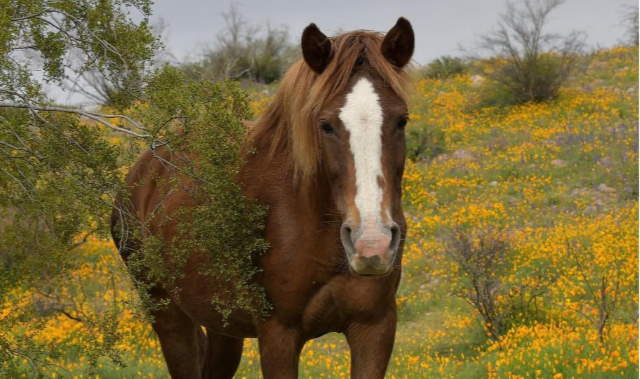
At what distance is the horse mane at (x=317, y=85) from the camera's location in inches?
128

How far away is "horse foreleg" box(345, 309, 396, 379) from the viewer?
11.7 ft

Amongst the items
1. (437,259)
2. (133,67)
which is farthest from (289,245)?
Result: (437,259)

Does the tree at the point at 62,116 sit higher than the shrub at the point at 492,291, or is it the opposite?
the tree at the point at 62,116

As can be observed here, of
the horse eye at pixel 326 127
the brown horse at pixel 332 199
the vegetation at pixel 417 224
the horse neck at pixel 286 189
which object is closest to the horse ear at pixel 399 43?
the brown horse at pixel 332 199

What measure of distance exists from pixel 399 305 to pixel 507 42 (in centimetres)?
1487

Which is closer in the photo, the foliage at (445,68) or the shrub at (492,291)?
the shrub at (492,291)

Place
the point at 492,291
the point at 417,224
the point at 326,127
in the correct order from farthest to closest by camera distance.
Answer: the point at 417,224, the point at 492,291, the point at 326,127

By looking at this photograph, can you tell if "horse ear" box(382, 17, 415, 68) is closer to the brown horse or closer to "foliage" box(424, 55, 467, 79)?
the brown horse

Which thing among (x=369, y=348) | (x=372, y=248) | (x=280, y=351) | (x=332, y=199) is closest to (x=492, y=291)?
(x=369, y=348)

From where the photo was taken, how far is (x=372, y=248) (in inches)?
109

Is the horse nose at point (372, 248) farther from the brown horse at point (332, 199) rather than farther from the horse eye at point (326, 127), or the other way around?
the horse eye at point (326, 127)

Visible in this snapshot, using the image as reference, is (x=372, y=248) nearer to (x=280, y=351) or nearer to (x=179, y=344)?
(x=280, y=351)

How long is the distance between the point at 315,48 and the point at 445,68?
25.7 m

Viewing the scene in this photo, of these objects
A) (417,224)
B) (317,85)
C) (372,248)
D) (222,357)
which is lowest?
(222,357)
